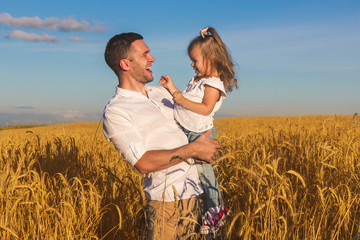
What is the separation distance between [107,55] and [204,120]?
991 mm

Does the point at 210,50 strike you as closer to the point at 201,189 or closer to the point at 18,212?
the point at 201,189

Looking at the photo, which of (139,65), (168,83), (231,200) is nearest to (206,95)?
(168,83)

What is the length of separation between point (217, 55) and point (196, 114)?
828mm

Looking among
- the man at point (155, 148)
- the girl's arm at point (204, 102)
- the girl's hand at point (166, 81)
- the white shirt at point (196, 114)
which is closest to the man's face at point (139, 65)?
the man at point (155, 148)

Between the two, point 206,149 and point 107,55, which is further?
point 107,55

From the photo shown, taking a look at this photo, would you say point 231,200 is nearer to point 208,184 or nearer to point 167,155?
point 208,184

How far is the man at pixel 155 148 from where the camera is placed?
1962mm

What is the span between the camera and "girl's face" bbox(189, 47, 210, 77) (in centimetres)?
290

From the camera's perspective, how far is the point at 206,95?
257 centimetres

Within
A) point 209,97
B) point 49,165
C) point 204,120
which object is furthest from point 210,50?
point 49,165

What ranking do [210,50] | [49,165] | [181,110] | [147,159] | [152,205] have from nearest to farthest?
[147,159] < [152,205] < [181,110] < [210,50] < [49,165]

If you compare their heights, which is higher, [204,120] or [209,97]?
[209,97]

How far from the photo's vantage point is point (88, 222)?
228cm

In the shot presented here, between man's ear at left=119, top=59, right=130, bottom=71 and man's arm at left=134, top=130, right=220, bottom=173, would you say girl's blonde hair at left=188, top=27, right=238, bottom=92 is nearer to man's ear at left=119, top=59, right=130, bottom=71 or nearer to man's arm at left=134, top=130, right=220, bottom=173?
man's ear at left=119, top=59, right=130, bottom=71
